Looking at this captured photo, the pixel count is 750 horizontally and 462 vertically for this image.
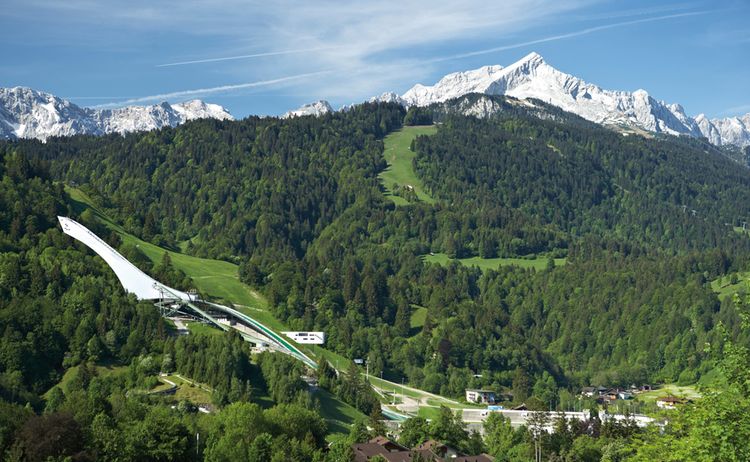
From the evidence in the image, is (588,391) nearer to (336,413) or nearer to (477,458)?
(336,413)

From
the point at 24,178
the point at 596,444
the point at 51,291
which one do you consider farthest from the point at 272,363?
the point at 24,178

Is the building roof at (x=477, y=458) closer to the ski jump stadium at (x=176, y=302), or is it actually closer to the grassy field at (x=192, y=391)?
the grassy field at (x=192, y=391)

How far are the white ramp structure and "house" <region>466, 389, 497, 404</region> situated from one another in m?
49.0

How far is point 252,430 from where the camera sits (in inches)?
3696

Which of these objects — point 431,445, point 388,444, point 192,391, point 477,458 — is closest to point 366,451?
point 388,444

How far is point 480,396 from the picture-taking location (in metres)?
175

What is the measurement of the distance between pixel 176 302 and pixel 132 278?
25.6 feet

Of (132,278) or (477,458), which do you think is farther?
(132,278)

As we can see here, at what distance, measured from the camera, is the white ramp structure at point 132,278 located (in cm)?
16112

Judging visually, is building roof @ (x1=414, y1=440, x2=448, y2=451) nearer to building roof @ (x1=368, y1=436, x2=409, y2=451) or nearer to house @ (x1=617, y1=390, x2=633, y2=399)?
building roof @ (x1=368, y1=436, x2=409, y2=451)

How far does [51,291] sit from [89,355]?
15.6 meters

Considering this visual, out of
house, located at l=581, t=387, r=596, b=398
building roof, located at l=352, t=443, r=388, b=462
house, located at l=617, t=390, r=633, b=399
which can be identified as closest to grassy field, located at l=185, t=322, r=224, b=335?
building roof, located at l=352, t=443, r=388, b=462

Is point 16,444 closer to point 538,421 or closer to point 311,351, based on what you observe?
point 538,421

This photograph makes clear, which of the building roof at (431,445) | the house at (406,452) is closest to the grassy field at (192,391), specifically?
the house at (406,452)
